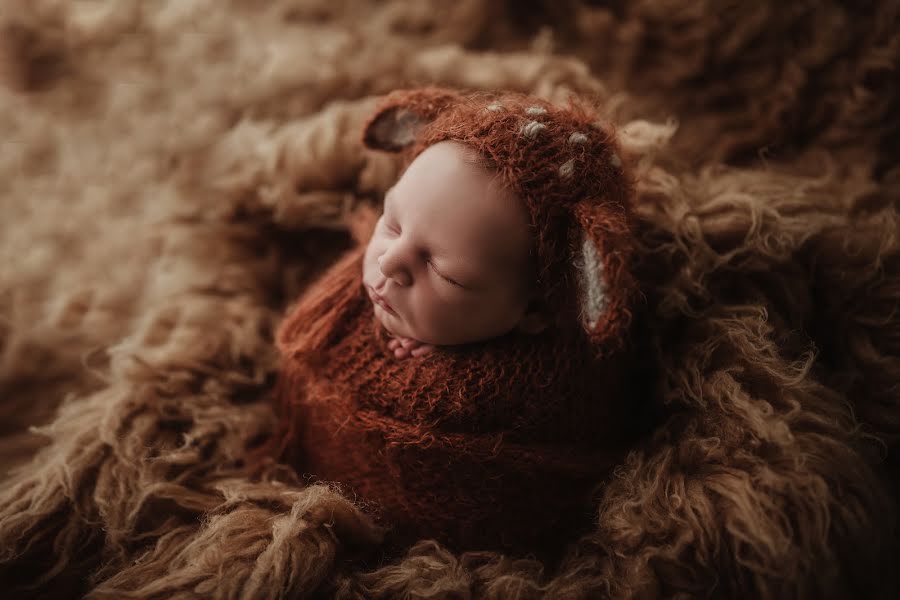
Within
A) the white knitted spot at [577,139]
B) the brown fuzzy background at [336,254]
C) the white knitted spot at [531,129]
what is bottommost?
the brown fuzzy background at [336,254]

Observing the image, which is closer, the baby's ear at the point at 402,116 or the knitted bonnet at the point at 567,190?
the knitted bonnet at the point at 567,190

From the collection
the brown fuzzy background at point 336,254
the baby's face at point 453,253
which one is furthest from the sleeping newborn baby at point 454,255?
the brown fuzzy background at point 336,254

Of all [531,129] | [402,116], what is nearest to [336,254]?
[402,116]

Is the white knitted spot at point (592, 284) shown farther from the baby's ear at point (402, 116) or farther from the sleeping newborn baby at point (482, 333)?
the baby's ear at point (402, 116)

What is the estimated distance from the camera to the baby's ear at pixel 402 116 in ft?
1.95

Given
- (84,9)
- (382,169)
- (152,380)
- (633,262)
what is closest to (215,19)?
(84,9)

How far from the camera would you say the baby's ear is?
596mm

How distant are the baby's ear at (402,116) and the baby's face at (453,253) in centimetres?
6

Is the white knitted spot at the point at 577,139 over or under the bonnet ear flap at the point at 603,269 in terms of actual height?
over

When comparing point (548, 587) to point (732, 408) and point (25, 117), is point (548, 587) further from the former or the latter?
point (25, 117)

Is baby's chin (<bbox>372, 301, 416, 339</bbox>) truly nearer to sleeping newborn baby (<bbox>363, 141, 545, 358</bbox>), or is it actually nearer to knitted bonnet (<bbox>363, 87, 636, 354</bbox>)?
sleeping newborn baby (<bbox>363, 141, 545, 358</bbox>)

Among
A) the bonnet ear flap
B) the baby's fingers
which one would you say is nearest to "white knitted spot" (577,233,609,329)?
the bonnet ear flap

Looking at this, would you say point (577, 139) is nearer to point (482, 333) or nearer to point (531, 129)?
point (531, 129)

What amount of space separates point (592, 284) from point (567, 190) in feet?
0.24
